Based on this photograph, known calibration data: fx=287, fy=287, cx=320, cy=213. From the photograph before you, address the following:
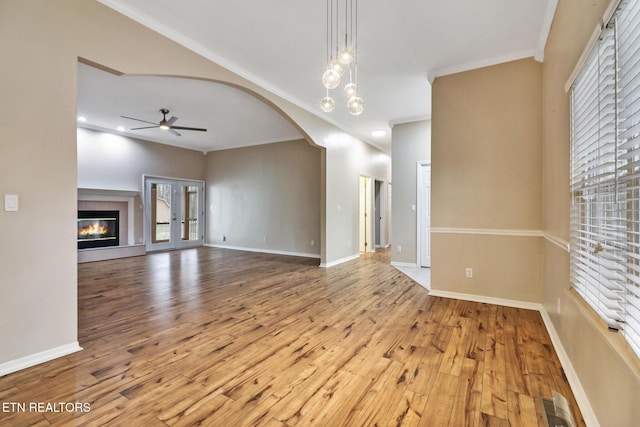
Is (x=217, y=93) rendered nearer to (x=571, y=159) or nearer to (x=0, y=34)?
(x=0, y=34)

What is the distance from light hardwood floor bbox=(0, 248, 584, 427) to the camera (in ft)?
5.37

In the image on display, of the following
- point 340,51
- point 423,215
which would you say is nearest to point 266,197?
point 423,215

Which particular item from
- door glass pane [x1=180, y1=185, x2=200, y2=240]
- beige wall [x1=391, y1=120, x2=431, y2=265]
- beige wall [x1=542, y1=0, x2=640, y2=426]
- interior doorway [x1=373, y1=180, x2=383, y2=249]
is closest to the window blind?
beige wall [x1=542, y1=0, x2=640, y2=426]

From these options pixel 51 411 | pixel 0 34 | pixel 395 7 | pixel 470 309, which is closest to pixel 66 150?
pixel 0 34

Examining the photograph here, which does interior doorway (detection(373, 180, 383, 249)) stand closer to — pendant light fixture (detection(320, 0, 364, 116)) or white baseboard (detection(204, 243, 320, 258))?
white baseboard (detection(204, 243, 320, 258))

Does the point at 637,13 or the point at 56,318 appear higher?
the point at 637,13

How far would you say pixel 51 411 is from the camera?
5.42 feet

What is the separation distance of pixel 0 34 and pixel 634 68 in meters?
3.58

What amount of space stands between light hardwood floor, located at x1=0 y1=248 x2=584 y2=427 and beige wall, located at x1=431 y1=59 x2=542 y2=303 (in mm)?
434

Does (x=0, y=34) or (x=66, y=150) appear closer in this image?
(x=0, y=34)

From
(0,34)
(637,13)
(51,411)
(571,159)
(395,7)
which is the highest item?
(395,7)

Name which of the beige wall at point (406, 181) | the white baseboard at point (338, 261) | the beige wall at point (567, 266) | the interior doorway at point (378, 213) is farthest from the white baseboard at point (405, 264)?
the beige wall at point (567, 266)

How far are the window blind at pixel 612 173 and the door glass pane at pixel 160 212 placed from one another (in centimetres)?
848

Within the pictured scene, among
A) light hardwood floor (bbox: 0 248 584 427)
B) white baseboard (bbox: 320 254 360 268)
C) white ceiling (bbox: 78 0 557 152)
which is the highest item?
white ceiling (bbox: 78 0 557 152)
